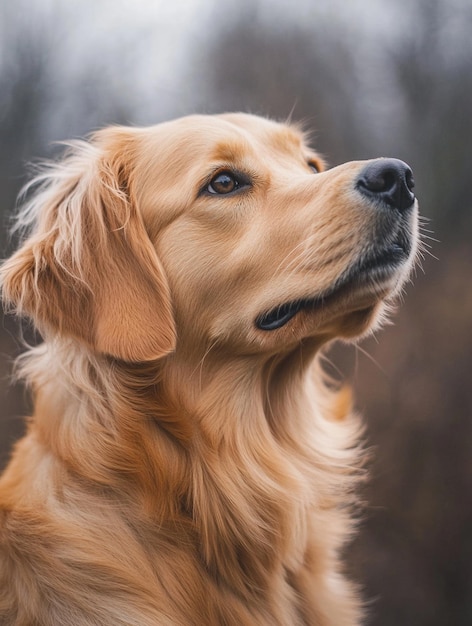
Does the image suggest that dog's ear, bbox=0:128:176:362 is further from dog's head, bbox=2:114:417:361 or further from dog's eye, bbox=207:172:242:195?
dog's eye, bbox=207:172:242:195

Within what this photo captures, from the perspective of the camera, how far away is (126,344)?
2.19 metres

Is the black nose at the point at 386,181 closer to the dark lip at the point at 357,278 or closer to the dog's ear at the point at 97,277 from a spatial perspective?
the dark lip at the point at 357,278

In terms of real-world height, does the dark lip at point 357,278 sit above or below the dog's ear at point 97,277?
above

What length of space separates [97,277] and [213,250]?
44 cm

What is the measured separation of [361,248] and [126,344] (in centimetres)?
86

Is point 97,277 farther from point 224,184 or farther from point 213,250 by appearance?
point 224,184

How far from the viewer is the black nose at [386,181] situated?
2146mm

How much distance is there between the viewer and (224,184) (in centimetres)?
243

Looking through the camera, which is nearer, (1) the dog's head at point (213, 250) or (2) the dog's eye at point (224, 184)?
(1) the dog's head at point (213, 250)

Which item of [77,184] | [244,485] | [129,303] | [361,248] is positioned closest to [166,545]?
[244,485]

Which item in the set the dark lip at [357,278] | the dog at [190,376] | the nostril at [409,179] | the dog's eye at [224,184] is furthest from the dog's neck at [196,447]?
the nostril at [409,179]

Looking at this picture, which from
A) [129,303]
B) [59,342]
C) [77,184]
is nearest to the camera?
[129,303]

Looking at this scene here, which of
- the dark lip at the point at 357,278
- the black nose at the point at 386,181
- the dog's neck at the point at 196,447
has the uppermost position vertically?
the black nose at the point at 386,181

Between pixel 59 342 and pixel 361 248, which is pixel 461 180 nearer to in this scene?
pixel 361 248
